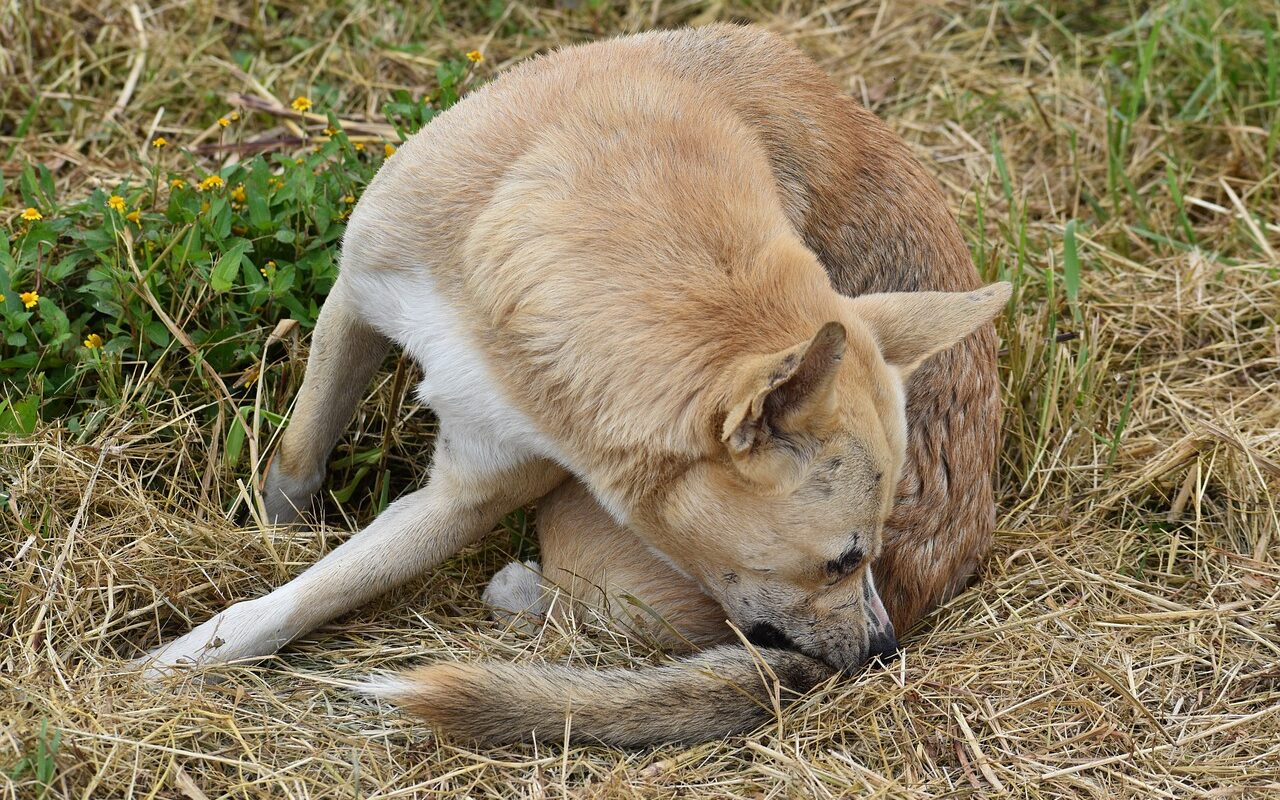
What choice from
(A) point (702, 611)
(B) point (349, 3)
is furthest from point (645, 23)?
(A) point (702, 611)

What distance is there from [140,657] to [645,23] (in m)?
4.14

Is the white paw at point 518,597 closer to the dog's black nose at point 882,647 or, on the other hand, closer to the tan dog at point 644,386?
the tan dog at point 644,386

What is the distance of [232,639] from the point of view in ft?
11.8

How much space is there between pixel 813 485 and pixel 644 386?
1.62 ft

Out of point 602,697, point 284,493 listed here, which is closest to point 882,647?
point 602,697

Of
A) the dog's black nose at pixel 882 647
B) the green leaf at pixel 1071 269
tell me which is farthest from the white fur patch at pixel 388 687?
the green leaf at pixel 1071 269

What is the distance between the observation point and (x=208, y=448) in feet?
13.8

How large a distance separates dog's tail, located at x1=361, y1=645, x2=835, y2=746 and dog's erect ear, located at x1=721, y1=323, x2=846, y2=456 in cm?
69

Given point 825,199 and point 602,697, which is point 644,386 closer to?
point 602,697

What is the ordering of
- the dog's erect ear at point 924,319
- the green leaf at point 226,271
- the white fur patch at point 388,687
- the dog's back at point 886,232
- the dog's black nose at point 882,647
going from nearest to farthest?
the white fur patch at point 388,687 < the dog's erect ear at point 924,319 < the dog's black nose at point 882,647 < the dog's back at point 886,232 < the green leaf at point 226,271

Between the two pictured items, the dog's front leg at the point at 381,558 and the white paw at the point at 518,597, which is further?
the white paw at the point at 518,597

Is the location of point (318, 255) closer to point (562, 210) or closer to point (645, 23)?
point (562, 210)

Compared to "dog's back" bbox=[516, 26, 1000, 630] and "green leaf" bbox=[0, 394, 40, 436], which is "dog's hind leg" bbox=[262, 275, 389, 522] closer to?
"green leaf" bbox=[0, 394, 40, 436]

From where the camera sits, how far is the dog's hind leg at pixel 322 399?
3.96 metres
